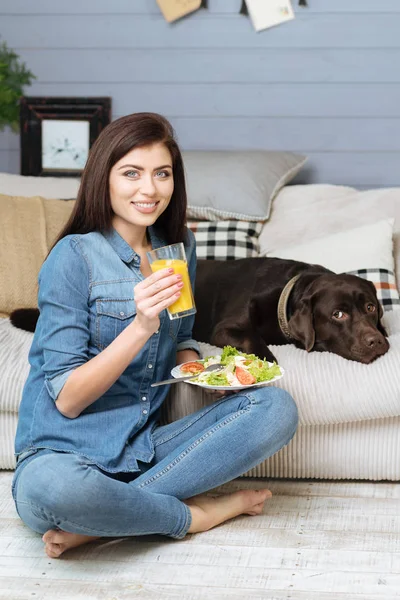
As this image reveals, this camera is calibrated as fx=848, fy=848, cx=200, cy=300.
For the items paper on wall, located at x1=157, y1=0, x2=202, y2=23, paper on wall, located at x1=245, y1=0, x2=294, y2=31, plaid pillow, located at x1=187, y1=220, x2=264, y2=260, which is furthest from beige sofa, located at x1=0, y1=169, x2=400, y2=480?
paper on wall, located at x1=157, y1=0, x2=202, y2=23

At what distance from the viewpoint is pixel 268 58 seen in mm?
3713

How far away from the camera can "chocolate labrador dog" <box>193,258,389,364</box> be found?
7.97ft

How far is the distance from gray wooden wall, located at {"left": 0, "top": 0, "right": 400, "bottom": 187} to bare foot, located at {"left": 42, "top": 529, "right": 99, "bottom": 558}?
2.31m

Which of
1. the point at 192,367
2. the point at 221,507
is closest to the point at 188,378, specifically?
the point at 192,367

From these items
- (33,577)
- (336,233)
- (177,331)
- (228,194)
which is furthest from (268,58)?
(33,577)

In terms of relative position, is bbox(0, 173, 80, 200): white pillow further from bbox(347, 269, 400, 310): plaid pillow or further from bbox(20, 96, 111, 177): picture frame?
bbox(347, 269, 400, 310): plaid pillow

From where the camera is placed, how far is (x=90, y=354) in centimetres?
199

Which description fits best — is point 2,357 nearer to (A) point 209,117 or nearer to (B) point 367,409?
(B) point 367,409

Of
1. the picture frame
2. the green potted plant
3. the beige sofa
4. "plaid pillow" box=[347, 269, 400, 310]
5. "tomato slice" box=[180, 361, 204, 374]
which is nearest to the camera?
"tomato slice" box=[180, 361, 204, 374]

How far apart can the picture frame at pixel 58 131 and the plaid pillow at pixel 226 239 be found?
0.85 metres

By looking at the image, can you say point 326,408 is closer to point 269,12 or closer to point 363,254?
point 363,254

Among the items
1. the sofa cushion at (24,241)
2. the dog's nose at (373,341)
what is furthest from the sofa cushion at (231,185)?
the dog's nose at (373,341)

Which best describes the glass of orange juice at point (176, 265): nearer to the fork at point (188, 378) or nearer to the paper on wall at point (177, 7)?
the fork at point (188, 378)

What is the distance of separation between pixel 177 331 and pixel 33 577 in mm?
696
